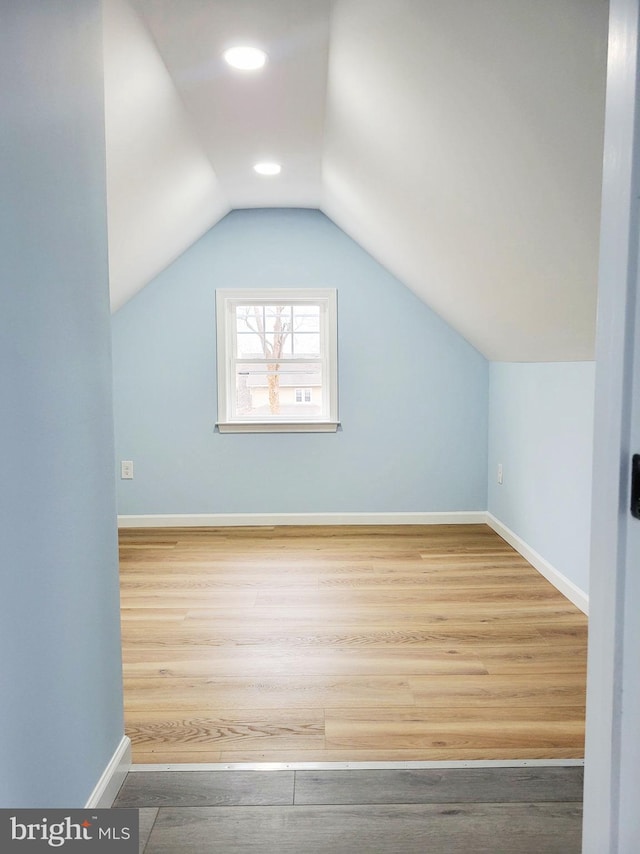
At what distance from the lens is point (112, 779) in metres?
1.53

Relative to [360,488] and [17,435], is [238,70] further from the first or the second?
[360,488]

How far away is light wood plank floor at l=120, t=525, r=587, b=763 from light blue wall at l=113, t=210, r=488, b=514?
62 centimetres

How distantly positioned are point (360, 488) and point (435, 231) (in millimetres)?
2064

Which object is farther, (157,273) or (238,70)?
(157,273)

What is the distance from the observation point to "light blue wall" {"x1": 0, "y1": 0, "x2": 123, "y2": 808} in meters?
1.06

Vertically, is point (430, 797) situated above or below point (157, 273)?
below

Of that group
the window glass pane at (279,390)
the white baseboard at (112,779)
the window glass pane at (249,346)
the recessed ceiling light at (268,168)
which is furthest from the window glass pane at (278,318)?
the white baseboard at (112,779)

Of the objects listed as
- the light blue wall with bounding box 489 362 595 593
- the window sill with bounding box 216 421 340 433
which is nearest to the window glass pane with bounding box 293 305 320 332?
the window sill with bounding box 216 421 340 433

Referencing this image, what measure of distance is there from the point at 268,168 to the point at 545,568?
2.63m

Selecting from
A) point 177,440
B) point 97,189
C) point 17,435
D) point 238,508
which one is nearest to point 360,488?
point 238,508

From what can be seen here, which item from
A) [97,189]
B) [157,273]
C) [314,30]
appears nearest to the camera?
[97,189]

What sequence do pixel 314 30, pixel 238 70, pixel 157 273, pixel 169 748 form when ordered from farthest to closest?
pixel 157 273
pixel 238 70
pixel 314 30
pixel 169 748

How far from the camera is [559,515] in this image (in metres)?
3.08

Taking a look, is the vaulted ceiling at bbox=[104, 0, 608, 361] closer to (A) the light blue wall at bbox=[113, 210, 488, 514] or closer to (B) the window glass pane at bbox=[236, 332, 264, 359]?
(A) the light blue wall at bbox=[113, 210, 488, 514]
